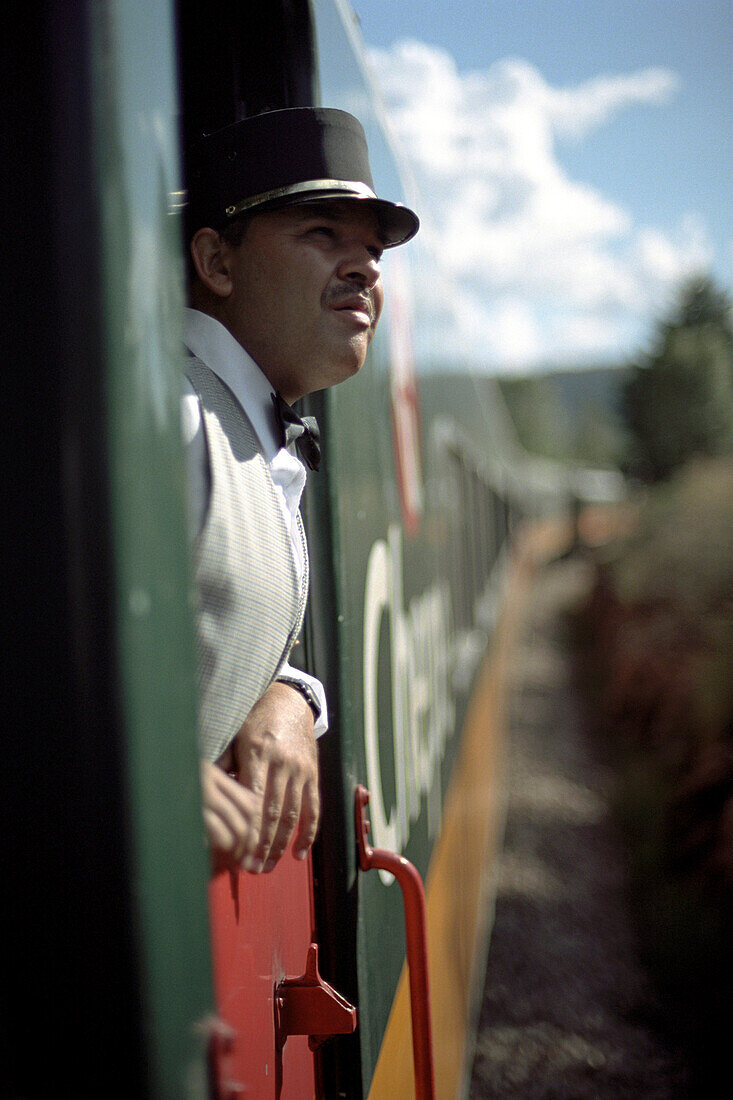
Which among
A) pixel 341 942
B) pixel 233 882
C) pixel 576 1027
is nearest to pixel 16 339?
pixel 233 882

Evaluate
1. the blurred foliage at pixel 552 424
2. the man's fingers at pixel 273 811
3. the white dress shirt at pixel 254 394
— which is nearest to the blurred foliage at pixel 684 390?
the white dress shirt at pixel 254 394

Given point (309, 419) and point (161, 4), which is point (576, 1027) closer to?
point (309, 419)

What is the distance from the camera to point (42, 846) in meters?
0.64

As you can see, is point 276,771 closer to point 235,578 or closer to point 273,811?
point 273,811

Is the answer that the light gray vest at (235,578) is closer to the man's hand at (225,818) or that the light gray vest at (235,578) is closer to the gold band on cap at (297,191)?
the man's hand at (225,818)

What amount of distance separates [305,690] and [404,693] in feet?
2.92

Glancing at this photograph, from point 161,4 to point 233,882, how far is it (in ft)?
2.79

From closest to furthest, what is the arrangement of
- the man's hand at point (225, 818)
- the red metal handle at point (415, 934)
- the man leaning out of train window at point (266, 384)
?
the man's hand at point (225, 818) < the man leaning out of train window at point (266, 384) < the red metal handle at point (415, 934)

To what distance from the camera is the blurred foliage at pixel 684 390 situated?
39.4 feet

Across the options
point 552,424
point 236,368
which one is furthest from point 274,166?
point 552,424

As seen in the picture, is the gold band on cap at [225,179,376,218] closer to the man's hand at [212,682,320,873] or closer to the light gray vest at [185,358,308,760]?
the light gray vest at [185,358,308,760]

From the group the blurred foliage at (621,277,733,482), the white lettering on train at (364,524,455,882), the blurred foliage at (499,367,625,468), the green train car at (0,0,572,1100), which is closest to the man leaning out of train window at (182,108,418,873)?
the green train car at (0,0,572,1100)

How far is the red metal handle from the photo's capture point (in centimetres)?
145

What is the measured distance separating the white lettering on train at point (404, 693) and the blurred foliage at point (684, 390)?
8.16 metres
